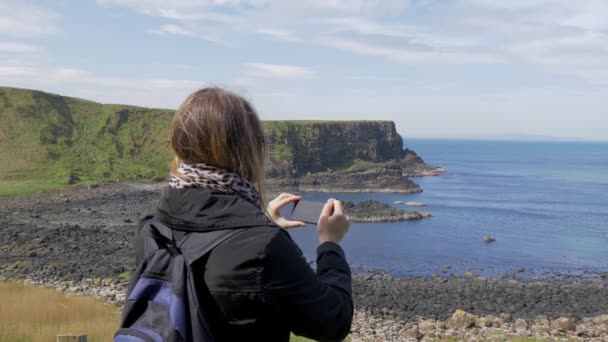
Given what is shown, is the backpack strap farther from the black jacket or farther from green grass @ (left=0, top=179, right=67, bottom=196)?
green grass @ (left=0, top=179, right=67, bottom=196)

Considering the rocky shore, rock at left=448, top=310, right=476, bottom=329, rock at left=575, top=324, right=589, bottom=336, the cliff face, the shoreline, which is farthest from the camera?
→ the cliff face

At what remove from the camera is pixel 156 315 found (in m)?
1.83

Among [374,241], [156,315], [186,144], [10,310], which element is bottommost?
[374,241]

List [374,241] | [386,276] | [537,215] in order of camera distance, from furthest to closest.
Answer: [537,215] < [374,241] < [386,276]

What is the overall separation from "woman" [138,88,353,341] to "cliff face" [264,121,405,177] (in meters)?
76.3

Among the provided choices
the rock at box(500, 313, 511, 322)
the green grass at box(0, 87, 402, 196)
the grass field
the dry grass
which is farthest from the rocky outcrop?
the grass field

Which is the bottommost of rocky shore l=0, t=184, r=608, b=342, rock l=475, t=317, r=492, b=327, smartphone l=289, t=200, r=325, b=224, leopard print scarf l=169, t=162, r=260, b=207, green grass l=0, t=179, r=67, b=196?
green grass l=0, t=179, r=67, b=196

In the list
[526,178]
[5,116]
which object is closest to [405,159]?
[526,178]

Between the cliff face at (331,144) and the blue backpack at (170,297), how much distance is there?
76507mm

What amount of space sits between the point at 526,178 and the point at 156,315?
103 meters

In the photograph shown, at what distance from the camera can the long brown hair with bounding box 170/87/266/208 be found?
6.57ft


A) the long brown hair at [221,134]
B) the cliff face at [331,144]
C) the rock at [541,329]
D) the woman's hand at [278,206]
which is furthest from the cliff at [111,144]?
the long brown hair at [221,134]

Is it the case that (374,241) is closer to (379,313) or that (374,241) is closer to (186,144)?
(379,313)

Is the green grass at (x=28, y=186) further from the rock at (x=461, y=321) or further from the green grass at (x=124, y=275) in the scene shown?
the rock at (x=461, y=321)
